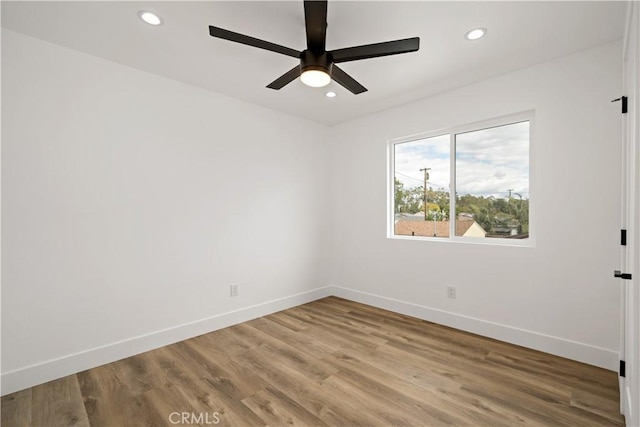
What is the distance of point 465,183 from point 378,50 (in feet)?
6.63

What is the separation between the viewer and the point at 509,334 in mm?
2844

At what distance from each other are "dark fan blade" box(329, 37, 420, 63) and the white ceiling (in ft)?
0.92

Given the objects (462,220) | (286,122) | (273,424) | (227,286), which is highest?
(286,122)

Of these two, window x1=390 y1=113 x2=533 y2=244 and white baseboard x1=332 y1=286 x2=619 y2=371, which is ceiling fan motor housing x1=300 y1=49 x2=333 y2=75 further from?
white baseboard x1=332 y1=286 x2=619 y2=371

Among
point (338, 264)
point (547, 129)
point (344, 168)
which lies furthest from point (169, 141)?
point (547, 129)

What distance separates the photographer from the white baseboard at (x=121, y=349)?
7.16 ft

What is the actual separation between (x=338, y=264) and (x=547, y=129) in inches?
114

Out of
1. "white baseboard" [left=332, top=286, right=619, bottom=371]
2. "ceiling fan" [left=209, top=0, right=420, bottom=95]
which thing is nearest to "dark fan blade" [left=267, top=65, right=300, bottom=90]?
"ceiling fan" [left=209, top=0, right=420, bottom=95]

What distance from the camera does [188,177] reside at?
10.1ft

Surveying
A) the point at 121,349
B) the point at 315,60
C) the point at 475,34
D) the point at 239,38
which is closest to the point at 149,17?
the point at 239,38

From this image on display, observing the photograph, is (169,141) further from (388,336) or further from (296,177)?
(388,336)

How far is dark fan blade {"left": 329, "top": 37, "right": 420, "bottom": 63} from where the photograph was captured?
1.82 metres

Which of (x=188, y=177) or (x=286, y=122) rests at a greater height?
(x=286, y=122)

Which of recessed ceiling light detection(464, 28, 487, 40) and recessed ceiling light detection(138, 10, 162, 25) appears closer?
recessed ceiling light detection(138, 10, 162, 25)
